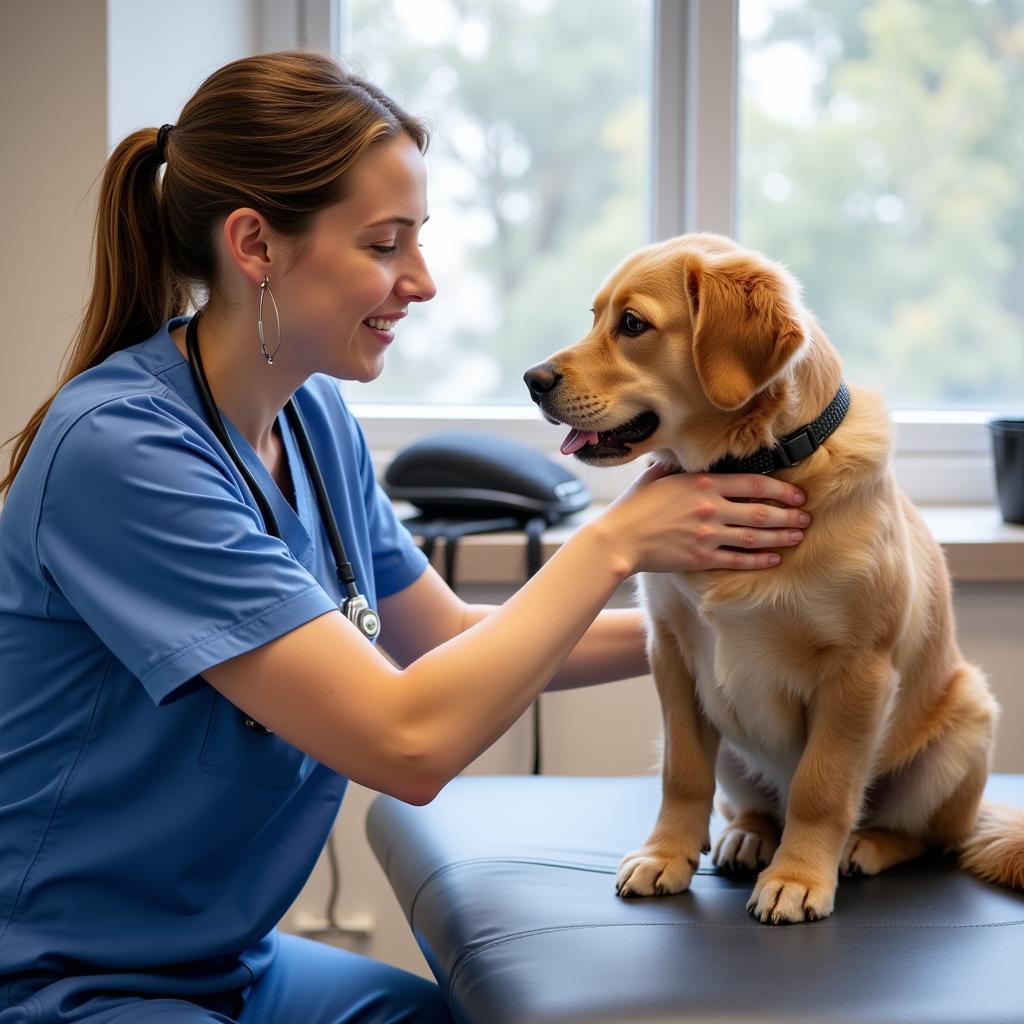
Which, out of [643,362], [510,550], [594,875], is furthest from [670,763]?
[510,550]

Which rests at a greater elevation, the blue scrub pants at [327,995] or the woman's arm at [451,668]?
the woman's arm at [451,668]

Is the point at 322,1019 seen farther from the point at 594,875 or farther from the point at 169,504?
the point at 169,504

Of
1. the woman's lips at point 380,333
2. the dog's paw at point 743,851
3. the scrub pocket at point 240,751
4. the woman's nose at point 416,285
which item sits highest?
the woman's nose at point 416,285

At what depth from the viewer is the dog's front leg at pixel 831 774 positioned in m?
1.12

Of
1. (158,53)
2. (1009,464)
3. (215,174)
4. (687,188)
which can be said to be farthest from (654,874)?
(687,188)

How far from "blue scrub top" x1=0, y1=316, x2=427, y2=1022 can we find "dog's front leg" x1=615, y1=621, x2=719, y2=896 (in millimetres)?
345

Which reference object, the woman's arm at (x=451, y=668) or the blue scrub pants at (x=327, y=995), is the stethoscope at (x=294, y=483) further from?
the blue scrub pants at (x=327, y=995)

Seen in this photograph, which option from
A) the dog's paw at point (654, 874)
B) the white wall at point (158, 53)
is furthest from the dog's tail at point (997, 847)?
the white wall at point (158, 53)

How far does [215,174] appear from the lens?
3.60 feet

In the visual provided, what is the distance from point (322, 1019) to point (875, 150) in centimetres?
189

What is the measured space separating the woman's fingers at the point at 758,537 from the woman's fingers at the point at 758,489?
3 cm

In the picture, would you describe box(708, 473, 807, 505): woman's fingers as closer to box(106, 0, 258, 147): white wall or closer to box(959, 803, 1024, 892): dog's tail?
box(959, 803, 1024, 892): dog's tail

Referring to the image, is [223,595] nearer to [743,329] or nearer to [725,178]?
[743,329]

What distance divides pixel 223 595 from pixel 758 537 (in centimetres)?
48
